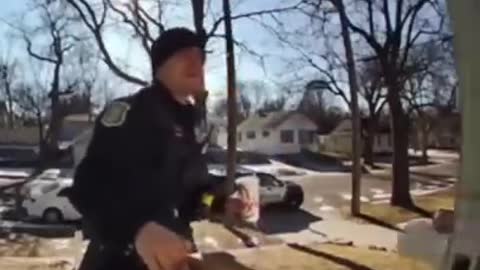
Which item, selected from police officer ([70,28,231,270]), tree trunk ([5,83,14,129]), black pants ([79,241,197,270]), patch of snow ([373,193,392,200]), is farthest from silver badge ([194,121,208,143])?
tree trunk ([5,83,14,129])

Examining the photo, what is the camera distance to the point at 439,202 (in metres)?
0.67

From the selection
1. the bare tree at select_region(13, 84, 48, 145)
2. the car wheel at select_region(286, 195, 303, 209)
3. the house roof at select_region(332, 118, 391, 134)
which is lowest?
the car wheel at select_region(286, 195, 303, 209)

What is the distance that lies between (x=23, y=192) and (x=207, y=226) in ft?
1.84

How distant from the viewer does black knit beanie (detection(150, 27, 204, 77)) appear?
2.11ft

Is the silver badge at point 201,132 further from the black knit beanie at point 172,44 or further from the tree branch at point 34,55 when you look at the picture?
the tree branch at point 34,55

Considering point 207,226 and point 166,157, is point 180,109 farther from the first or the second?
point 207,226

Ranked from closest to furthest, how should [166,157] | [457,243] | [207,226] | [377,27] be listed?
[457,243], [166,157], [207,226], [377,27]

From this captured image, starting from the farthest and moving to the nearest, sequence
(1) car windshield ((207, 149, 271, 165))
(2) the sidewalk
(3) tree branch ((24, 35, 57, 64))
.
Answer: (3) tree branch ((24, 35, 57, 64)) < (2) the sidewalk < (1) car windshield ((207, 149, 271, 165))

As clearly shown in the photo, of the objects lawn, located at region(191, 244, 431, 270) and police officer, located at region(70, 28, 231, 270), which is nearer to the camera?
police officer, located at region(70, 28, 231, 270)

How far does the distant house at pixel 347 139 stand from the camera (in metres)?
0.91

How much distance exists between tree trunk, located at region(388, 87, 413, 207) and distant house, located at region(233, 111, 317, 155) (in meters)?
0.11

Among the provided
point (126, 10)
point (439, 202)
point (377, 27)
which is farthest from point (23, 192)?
point (439, 202)

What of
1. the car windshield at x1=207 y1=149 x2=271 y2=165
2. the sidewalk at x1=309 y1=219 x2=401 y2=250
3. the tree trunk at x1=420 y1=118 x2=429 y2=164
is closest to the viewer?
the tree trunk at x1=420 y1=118 x2=429 y2=164

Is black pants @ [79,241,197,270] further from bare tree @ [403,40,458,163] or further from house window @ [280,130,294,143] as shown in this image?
house window @ [280,130,294,143]
